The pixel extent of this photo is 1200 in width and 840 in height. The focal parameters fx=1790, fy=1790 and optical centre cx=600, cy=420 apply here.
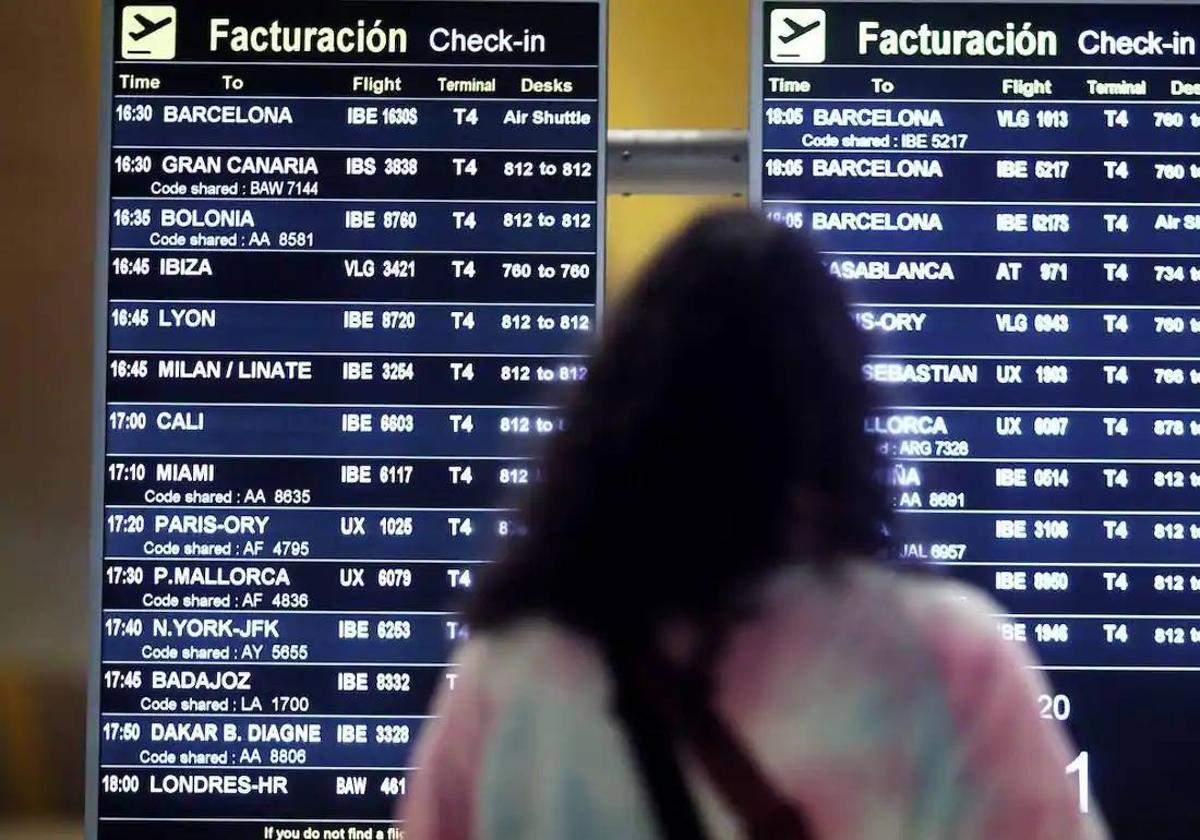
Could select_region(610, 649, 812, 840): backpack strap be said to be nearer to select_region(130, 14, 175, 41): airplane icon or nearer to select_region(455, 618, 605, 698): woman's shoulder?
select_region(455, 618, 605, 698): woman's shoulder

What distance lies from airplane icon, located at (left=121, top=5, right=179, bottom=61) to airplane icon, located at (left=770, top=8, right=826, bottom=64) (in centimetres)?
93

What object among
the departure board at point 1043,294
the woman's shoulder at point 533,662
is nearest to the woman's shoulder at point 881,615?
the woman's shoulder at point 533,662

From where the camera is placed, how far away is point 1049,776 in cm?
118

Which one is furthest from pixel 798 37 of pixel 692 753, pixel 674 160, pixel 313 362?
pixel 692 753

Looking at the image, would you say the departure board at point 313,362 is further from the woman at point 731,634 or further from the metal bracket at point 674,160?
the woman at point 731,634

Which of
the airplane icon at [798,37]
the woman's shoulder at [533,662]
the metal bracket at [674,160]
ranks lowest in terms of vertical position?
the woman's shoulder at [533,662]

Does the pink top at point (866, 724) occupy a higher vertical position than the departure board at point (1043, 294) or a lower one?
lower

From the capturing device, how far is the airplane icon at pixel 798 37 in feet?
9.00

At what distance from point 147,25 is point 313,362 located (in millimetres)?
589

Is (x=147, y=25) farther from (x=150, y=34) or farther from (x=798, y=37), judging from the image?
(x=798, y=37)

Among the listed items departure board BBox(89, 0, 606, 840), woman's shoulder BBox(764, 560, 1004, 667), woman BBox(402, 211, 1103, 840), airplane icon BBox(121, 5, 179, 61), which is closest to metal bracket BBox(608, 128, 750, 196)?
departure board BBox(89, 0, 606, 840)

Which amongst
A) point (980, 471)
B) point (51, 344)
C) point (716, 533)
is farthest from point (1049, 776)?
point (51, 344)

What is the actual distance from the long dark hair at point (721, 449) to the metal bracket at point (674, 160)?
1724mm

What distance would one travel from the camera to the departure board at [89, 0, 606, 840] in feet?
8.84
